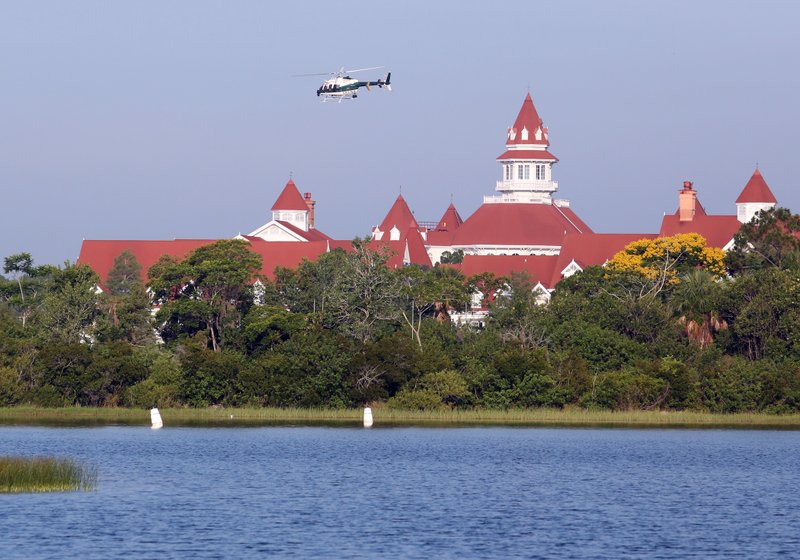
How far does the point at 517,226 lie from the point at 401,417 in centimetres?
7774

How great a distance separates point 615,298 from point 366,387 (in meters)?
17.2

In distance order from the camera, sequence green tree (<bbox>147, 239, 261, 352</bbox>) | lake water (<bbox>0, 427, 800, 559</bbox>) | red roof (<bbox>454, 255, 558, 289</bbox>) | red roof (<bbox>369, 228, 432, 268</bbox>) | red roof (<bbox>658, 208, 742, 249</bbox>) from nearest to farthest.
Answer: lake water (<bbox>0, 427, 800, 559</bbox>) → green tree (<bbox>147, 239, 261, 352</bbox>) → red roof (<bbox>658, 208, 742, 249</bbox>) → red roof (<bbox>454, 255, 558, 289</bbox>) → red roof (<bbox>369, 228, 432, 268</bbox>)

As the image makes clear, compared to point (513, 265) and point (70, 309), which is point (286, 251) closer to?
point (513, 265)

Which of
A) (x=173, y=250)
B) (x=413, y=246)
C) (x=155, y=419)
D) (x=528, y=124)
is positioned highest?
(x=528, y=124)

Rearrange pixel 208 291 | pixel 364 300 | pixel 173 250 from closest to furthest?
1. pixel 364 300
2. pixel 208 291
3. pixel 173 250

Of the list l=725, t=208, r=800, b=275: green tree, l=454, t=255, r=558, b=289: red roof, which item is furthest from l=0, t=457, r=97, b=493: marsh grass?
l=454, t=255, r=558, b=289: red roof

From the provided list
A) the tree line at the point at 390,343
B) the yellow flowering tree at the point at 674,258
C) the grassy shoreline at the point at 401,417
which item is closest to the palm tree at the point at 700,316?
the tree line at the point at 390,343

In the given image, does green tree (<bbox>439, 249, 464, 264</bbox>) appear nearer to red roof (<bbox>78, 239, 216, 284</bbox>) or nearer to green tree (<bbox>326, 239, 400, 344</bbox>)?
red roof (<bbox>78, 239, 216, 284</bbox>)

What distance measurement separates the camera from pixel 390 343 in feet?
227

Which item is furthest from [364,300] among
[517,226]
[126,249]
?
[517,226]

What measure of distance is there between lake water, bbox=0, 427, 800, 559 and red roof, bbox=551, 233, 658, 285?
62.2 metres

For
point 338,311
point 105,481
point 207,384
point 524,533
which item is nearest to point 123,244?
point 338,311

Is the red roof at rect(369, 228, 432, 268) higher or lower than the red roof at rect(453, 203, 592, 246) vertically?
lower

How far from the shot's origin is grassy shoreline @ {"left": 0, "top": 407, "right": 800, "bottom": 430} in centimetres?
6562
